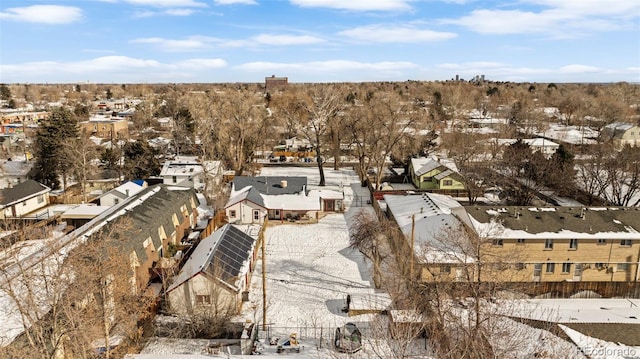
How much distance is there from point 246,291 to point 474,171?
→ 986 inches

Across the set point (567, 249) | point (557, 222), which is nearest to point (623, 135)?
point (557, 222)

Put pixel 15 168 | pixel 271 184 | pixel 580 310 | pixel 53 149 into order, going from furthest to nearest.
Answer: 1. pixel 15 168
2. pixel 53 149
3. pixel 271 184
4. pixel 580 310

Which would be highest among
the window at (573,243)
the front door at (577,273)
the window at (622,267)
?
the window at (573,243)

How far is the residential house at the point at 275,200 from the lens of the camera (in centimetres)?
3450

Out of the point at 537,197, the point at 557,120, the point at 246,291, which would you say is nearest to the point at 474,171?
the point at 537,197

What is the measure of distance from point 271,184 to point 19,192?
20.8 metres

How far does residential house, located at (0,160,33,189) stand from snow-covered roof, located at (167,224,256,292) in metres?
29.9

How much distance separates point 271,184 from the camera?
125ft

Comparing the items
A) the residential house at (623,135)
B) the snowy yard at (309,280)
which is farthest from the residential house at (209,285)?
the residential house at (623,135)

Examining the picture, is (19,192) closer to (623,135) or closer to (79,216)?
(79,216)

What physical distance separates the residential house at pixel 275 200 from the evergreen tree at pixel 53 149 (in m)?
18.1

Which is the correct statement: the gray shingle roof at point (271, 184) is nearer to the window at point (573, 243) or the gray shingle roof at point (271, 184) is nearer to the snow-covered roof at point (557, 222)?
the snow-covered roof at point (557, 222)

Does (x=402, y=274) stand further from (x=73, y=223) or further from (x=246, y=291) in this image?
(x=73, y=223)

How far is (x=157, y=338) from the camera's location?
64.3ft
